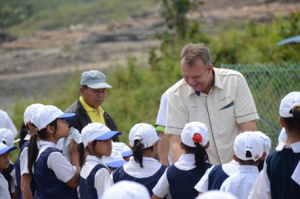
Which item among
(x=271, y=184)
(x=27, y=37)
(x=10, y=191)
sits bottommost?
(x=10, y=191)

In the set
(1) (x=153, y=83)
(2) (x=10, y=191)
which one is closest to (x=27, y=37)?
(1) (x=153, y=83)

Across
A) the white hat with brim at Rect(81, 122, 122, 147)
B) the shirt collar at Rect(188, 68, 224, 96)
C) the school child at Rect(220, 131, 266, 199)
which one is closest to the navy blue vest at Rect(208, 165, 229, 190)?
the school child at Rect(220, 131, 266, 199)

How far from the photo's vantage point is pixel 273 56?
1020 centimetres

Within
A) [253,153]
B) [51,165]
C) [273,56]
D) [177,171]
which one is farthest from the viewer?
[273,56]

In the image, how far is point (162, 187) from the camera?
3.69 m

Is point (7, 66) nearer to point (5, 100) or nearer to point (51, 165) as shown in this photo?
point (5, 100)

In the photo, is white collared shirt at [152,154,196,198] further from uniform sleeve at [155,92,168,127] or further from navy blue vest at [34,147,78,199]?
uniform sleeve at [155,92,168,127]

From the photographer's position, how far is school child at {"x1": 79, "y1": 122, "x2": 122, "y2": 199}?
13.0 ft

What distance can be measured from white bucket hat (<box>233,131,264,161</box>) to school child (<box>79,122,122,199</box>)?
3.54 ft

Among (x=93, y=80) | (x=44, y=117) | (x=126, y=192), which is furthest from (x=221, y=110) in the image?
(x=126, y=192)

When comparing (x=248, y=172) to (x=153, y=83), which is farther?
(x=153, y=83)

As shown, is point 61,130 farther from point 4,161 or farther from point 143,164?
point 143,164

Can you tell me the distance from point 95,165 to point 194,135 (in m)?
0.90

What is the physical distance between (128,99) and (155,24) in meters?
7.18
